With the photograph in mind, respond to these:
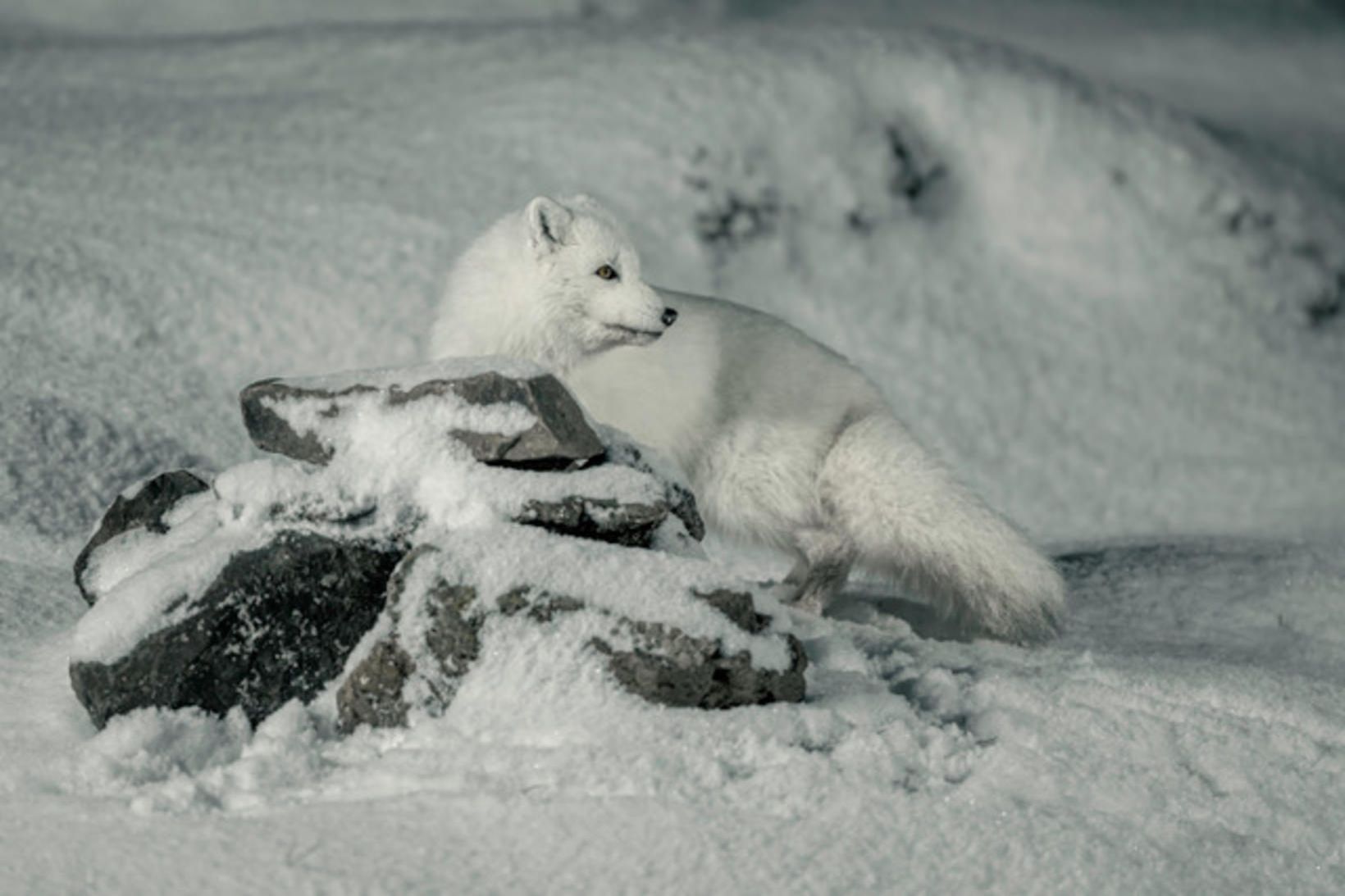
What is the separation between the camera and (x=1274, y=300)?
25.3ft

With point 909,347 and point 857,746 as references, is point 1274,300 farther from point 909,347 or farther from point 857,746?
point 857,746

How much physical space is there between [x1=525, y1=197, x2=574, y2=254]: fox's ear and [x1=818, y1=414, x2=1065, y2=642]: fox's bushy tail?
882 mm

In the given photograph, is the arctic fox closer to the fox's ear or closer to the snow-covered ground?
the fox's ear

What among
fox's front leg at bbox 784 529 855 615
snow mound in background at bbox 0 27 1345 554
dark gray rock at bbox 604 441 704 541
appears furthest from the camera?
snow mound in background at bbox 0 27 1345 554

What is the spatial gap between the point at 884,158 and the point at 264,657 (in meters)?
4.78

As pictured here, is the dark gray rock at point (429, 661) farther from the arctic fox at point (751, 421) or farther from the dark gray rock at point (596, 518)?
the arctic fox at point (751, 421)

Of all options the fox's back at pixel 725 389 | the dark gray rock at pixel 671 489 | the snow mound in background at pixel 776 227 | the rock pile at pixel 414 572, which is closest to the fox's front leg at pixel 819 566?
the fox's back at pixel 725 389

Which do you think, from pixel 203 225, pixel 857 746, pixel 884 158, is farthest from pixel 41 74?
pixel 857 746

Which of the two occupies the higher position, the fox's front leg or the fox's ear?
the fox's ear

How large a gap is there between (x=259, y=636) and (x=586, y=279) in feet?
4.18

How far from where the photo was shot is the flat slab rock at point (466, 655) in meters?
3.23

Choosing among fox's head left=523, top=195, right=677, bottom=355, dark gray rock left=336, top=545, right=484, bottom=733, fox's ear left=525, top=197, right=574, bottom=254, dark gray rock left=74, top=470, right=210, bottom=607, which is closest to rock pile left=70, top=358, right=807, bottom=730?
dark gray rock left=336, top=545, right=484, bottom=733

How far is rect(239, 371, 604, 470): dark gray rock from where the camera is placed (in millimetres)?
3498

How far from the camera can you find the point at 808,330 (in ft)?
22.9
